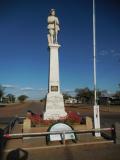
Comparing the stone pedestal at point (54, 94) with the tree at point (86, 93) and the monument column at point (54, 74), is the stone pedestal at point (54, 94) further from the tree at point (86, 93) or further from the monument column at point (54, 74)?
the tree at point (86, 93)

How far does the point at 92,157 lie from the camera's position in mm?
9086

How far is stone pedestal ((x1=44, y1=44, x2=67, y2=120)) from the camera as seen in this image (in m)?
17.1

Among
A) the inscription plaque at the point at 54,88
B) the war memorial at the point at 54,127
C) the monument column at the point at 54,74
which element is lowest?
the war memorial at the point at 54,127

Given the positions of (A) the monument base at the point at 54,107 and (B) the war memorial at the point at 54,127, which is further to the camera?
(A) the monument base at the point at 54,107

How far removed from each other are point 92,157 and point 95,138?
139 inches

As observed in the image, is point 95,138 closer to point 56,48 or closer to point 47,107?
point 47,107

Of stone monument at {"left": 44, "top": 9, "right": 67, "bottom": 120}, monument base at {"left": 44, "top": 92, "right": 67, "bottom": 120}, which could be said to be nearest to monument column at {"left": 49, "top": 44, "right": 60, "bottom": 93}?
stone monument at {"left": 44, "top": 9, "right": 67, "bottom": 120}

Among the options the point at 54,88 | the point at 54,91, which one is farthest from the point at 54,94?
the point at 54,88

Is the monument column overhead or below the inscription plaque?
overhead

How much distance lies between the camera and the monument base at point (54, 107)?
17.0 m

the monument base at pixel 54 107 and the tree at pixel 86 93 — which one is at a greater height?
the tree at pixel 86 93

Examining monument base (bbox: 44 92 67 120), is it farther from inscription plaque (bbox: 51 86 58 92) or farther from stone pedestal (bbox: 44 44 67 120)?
inscription plaque (bbox: 51 86 58 92)

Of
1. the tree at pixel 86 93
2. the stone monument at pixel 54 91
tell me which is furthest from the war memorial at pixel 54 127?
the tree at pixel 86 93

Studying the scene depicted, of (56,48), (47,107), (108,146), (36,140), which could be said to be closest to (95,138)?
(108,146)
